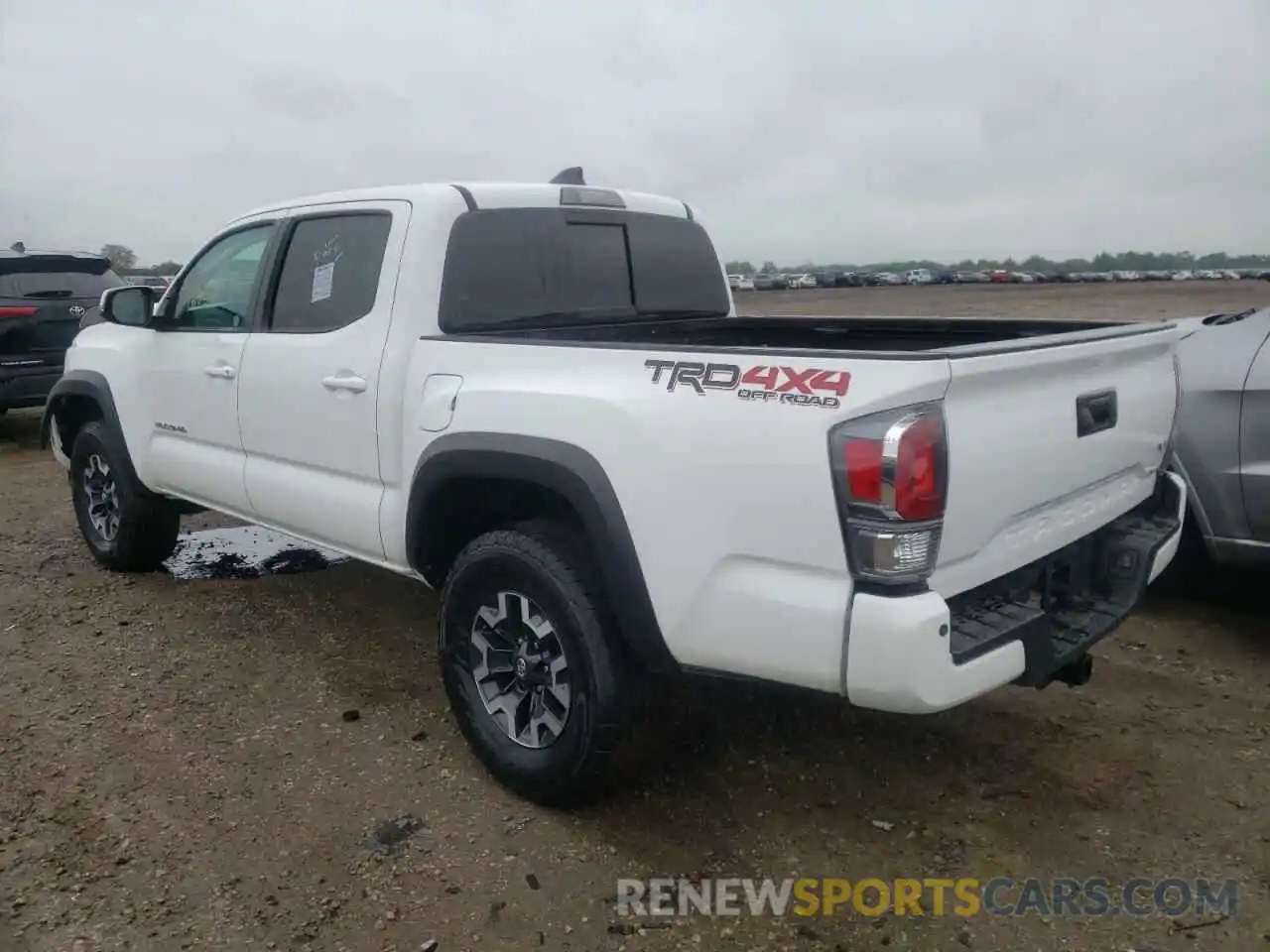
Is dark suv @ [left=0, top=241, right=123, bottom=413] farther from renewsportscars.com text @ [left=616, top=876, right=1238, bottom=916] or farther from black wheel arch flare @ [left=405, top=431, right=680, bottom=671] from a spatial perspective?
renewsportscars.com text @ [left=616, top=876, right=1238, bottom=916]

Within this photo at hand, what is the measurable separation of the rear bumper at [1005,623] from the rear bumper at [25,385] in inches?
362

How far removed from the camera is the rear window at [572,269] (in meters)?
3.66

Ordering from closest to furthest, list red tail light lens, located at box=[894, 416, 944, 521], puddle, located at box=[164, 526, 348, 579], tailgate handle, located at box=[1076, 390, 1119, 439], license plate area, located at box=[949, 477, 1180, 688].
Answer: red tail light lens, located at box=[894, 416, 944, 521] < license plate area, located at box=[949, 477, 1180, 688] < tailgate handle, located at box=[1076, 390, 1119, 439] < puddle, located at box=[164, 526, 348, 579]

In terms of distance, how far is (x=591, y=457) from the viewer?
288 centimetres

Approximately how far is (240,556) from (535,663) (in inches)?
137

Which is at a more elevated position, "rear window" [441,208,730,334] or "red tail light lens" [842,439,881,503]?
"rear window" [441,208,730,334]

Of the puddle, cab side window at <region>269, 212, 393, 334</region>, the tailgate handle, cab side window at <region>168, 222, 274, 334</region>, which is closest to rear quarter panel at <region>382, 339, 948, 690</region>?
the tailgate handle

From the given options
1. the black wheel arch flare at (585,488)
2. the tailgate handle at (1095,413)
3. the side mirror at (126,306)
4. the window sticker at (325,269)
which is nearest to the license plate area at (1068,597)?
the tailgate handle at (1095,413)

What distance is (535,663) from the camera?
10.6ft

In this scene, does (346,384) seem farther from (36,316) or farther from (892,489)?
(36,316)

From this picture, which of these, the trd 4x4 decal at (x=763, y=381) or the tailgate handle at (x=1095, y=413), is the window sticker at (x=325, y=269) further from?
the tailgate handle at (x=1095, y=413)

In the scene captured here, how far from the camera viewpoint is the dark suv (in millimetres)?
9461

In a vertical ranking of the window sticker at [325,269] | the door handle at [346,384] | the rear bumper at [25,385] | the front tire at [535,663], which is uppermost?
the window sticker at [325,269]

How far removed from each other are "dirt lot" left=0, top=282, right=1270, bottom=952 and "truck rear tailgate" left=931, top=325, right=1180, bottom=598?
3.00ft
